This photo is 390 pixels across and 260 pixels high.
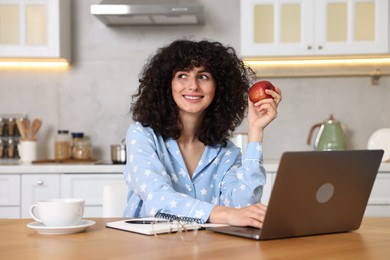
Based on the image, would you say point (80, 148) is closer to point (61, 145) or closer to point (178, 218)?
point (61, 145)

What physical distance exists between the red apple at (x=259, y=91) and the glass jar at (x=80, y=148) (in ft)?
7.40

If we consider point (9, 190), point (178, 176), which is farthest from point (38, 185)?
point (178, 176)

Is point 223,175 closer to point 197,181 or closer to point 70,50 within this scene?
point 197,181

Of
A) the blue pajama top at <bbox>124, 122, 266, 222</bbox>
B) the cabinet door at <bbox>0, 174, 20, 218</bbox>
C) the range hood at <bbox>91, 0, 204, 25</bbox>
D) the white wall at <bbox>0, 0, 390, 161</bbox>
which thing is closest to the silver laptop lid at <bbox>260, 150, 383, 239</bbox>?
the blue pajama top at <bbox>124, 122, 266, 222</bbox>

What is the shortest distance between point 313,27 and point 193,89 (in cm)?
194

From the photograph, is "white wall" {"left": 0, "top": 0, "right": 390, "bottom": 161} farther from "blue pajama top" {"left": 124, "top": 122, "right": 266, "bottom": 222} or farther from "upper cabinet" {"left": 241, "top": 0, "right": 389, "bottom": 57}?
"blue pajama top" {"left": 124, "top": 122, "right": 266, "bottom": 222}

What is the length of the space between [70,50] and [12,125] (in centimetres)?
60

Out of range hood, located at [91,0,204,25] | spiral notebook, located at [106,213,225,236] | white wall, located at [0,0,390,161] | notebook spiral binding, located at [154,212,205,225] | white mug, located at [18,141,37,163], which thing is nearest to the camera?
spiral notebook, located at [106,213,225,236]

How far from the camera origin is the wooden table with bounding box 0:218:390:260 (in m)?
1.29

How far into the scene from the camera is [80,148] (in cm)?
414

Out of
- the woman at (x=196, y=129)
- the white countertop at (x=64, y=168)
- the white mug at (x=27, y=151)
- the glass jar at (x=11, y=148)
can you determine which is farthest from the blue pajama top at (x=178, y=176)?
the glass jar at (x=11, y=148)

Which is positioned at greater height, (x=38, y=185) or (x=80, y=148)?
(x=80, y=148)

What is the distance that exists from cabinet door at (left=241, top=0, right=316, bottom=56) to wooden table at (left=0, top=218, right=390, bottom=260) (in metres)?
2.43

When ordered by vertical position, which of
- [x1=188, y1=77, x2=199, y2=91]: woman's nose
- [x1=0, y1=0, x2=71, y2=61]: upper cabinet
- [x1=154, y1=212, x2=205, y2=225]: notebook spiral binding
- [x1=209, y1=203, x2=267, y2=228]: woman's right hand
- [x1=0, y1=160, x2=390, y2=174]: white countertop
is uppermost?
[x1=0, y1=0, x2=71, y2=61]: upper cabinet
